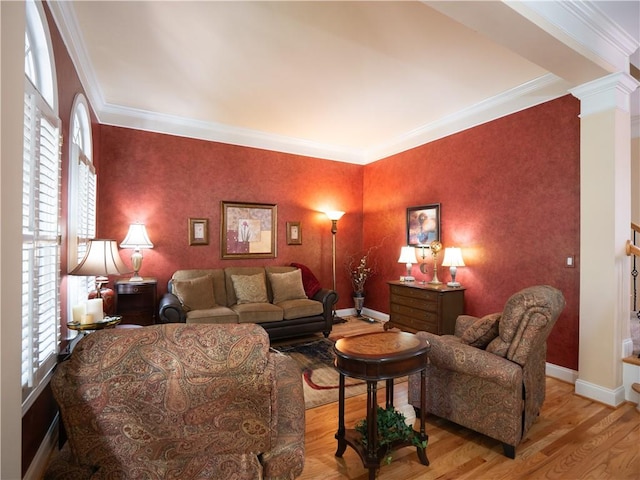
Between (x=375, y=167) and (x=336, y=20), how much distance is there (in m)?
3.62

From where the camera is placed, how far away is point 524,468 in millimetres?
2023

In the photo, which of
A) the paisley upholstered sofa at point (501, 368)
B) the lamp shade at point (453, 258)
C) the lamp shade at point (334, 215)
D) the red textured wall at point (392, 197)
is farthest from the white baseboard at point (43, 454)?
the lamp shade at point (334, 215)

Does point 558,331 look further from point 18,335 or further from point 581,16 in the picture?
point 18,335

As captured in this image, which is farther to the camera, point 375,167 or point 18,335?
point 375,167

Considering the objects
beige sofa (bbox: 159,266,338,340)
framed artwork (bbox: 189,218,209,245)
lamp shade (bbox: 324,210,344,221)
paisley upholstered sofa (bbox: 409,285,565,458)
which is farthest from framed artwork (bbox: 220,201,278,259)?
paisley upholstered sofa (bbox: 409,285,565,458)

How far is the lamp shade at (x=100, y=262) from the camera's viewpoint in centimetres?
240

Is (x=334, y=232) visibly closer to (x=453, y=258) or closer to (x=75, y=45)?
(x=453, y=258)

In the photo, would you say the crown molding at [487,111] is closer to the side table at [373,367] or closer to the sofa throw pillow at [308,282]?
the sofa throw pillow at [308,282]

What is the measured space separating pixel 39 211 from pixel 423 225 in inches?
176

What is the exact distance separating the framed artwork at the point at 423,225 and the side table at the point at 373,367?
2996mm

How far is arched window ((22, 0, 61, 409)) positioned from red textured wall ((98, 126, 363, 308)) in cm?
233

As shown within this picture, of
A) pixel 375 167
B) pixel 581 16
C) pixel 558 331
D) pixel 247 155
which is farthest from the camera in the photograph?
pixel 375 167

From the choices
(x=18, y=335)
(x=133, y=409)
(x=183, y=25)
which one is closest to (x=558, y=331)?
(x=133, y=409)

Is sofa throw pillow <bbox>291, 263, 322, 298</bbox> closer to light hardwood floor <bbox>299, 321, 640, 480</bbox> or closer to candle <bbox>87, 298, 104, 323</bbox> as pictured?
light hardwood floor <bbox>299, 321, 640, 480</bbox>
